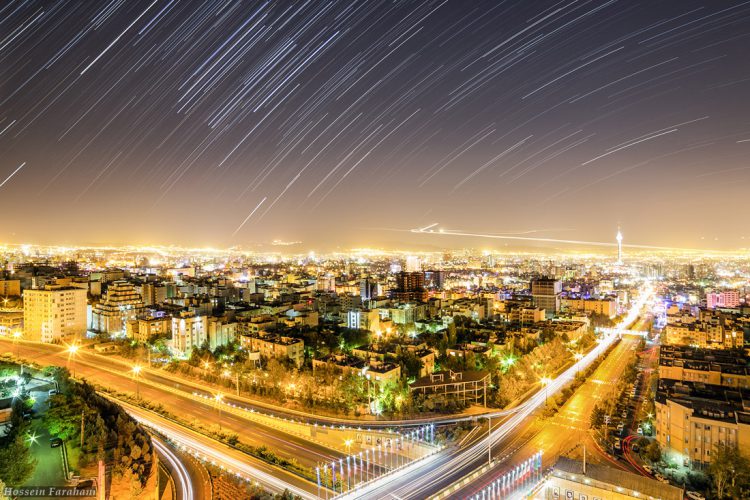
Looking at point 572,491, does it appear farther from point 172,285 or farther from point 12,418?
point 172,285

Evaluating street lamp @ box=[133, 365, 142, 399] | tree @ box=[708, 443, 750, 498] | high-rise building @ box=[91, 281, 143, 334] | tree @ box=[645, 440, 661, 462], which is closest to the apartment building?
tree @ box=[645, 440, 661, 462]

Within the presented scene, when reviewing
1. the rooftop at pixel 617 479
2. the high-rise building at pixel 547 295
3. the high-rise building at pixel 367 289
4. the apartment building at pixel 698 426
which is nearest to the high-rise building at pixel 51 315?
the high-rise building at pixel 367 289

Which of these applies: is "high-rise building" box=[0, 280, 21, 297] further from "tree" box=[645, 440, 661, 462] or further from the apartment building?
the apartment building

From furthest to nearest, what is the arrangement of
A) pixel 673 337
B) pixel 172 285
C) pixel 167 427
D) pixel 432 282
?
pixel 432 282 < pixel 172 285 < pixel 673 337 < pixel 167 427

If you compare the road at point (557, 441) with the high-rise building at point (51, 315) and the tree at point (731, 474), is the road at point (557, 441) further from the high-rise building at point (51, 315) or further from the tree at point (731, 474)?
the high-rise building at point (51, 315)

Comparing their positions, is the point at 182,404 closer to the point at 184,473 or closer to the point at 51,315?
the point at 184,473

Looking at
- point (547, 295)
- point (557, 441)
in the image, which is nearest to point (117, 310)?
point (557, 441)

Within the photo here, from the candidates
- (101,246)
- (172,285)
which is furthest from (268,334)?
(101,246)
